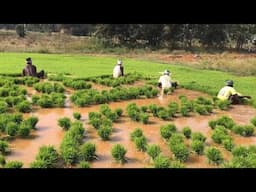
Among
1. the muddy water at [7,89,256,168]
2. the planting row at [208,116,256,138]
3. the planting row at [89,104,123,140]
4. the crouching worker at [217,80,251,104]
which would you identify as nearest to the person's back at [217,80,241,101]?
the crouching worker at [217,80,251,104]

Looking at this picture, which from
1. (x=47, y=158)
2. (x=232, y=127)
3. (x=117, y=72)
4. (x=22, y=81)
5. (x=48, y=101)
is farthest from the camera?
(x=117, y=72)

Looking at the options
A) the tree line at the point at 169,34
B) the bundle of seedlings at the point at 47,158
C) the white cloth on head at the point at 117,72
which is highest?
the tree line at the point at 169,34

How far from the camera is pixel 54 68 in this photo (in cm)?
1889

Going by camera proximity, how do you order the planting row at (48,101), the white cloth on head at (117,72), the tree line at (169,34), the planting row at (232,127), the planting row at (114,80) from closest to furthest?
the planting row at (232,127) → the planting row at (48,101) → the planting row at (114,80) → the white cloth on head at (117,72) → the tree line at (169,34)

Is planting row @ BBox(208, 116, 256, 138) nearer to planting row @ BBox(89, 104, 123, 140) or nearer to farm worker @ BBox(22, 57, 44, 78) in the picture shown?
planting row @ BBox(89, 104, 123, 140)

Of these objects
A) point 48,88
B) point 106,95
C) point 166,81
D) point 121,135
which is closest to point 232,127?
point 121,135

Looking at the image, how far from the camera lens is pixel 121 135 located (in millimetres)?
8430

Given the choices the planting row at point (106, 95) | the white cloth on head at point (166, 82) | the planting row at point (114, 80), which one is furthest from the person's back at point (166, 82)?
the planting row at point (114, 80)

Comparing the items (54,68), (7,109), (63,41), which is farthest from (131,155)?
(63,41)

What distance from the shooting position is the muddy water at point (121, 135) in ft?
22.2

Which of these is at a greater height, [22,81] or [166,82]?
[166,82]

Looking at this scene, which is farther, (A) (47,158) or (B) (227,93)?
(B) (227,93)

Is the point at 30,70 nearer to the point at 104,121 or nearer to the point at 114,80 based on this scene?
the point at 114,80

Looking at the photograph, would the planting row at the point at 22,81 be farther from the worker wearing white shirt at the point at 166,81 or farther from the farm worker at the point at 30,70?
the worker wearing white shirt at the point at 166,81
